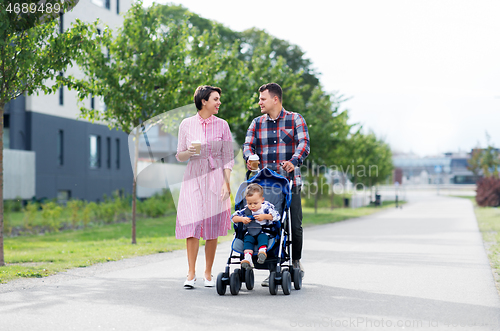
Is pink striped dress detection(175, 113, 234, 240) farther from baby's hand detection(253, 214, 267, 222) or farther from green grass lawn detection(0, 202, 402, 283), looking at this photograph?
green grass lawn detection(0, 202, 402, 283)

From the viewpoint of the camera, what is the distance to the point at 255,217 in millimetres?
5859

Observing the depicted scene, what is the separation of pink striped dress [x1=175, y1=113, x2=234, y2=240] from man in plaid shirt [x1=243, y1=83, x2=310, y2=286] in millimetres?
356

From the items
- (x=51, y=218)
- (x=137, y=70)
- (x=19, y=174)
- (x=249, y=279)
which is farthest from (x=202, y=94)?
(x=19, y=174)

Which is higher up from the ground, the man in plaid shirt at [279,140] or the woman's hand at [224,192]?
the man in plaid shirt at [279,140]

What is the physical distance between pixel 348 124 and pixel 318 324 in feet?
81.0

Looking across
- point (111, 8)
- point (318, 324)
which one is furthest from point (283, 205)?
point (111, 8)

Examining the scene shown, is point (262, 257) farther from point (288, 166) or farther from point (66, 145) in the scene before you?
point (66, 145)

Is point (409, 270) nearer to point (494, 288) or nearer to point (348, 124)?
point (494, 288)

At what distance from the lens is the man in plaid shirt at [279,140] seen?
648 centimetres

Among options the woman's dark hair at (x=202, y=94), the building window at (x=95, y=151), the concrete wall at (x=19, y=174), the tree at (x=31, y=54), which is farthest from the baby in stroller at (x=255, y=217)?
the building window at (x=95, y=151)

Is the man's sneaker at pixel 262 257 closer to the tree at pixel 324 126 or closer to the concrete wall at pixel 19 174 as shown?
the tree at pixel 324 126

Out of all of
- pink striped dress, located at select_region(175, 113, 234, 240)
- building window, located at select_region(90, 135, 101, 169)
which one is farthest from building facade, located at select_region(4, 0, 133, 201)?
pink striped dress, located at select_region(175, 113, 234, 240)

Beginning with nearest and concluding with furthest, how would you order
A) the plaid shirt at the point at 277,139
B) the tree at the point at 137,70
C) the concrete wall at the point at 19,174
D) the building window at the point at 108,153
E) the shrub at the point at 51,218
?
the plaid shirt at the point at 277,139, the tree at the point at 137,70, the shrub at the point at 51,218, the concrete wall at the point at 19,174, the building window at the point at 108,153

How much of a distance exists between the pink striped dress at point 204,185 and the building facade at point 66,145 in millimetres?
20699
